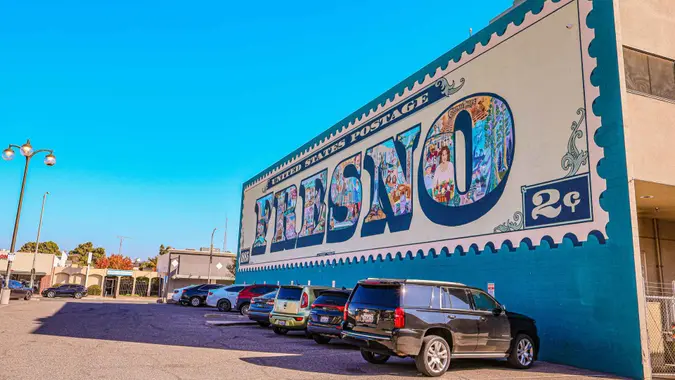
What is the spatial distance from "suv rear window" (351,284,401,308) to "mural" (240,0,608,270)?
17.0 feet

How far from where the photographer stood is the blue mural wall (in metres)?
10.7

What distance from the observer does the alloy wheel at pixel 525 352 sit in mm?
10773

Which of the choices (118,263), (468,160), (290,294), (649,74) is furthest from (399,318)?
(118,263)

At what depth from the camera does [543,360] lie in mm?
12289

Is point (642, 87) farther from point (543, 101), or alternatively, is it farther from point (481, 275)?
point (481, 275)

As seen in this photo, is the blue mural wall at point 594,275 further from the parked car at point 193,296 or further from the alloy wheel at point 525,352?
the parked car at point 193,296

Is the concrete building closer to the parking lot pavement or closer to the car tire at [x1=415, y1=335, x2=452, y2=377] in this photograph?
the parking lot pavement

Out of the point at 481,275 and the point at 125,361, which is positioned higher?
the point at 481,275

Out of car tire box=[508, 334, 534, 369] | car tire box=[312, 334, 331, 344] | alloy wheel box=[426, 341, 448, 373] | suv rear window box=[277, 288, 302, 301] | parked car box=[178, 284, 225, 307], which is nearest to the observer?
alloy wheel box=[426, 341, 448, 373]

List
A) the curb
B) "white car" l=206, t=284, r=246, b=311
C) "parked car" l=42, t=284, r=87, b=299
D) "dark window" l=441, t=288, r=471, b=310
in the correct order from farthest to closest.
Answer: "parked car" l=42, t=284, r=87, b=299 → "white car" l=206, t=284, r=246, b=311 → the curb → "dark window" l=441, t=288, r=471, b=310

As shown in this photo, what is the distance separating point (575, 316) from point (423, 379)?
15.9 ft

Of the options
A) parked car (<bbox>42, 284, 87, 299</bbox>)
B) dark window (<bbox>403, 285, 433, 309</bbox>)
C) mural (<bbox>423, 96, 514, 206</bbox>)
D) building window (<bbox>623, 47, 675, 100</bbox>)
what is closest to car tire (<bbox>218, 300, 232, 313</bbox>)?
mural (<bbox>423, 96, 514, 206</bbox>)

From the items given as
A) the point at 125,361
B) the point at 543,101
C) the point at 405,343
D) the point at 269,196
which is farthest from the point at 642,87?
the point at 269,196

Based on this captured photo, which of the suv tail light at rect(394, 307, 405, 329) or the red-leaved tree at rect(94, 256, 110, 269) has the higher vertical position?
the red-leaved tree at rect(94, 256, 110, 269)
